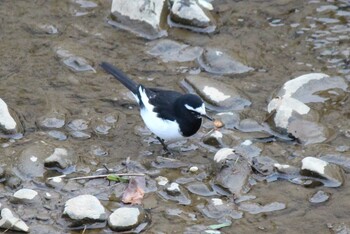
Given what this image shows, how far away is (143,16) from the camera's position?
10000 mm

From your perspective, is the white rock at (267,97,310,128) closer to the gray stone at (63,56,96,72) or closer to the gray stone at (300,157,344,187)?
the gray stone at (300,157,344,187)

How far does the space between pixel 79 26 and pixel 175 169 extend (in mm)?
3197

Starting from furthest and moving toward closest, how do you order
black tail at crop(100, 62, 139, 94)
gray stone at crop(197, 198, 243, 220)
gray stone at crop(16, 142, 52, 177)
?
black tail at crop(100, 62, 139, 94) < gray stone at crop(16, 142, 52, 177) < gray stone at crop(197, 198, 243, 220)

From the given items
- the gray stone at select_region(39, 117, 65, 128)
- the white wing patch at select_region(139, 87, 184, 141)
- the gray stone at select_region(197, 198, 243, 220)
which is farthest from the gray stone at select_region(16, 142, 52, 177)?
the gray stone at select_region(197, 198, 243, 220)

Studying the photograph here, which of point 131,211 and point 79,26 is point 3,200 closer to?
point 131,211

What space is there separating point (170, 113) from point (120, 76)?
1034mm

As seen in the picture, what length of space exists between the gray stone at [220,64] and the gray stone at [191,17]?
75 centimetres

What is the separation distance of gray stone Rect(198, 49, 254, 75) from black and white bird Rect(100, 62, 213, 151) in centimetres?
136

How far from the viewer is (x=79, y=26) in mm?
10180

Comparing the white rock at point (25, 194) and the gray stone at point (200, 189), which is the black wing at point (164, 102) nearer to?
the gray stone at point (200, 189)

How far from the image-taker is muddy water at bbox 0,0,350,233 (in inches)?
277

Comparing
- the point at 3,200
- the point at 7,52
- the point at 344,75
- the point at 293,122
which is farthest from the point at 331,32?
the point at 3,200

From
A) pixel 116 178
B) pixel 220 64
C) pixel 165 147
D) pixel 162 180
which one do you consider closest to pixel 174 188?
pixel 162 180

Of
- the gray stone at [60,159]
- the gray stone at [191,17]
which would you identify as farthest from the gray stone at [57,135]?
the gray stone at [191,17]
